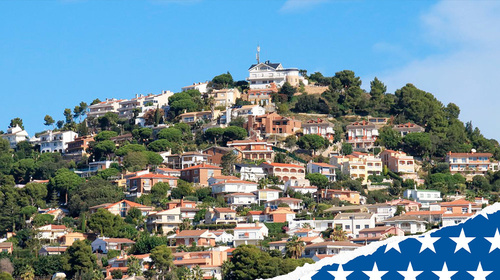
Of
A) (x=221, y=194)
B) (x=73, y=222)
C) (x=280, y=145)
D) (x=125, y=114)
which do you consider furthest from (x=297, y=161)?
(x=125, y=114)

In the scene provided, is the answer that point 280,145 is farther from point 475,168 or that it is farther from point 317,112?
point 475,168

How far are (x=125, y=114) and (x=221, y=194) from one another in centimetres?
3646

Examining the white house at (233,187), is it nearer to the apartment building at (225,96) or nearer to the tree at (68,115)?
the apartment building at (225,96)

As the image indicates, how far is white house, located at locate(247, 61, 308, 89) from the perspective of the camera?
11069cm

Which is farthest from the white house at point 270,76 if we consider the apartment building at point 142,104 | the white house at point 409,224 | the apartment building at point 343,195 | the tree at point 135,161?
the white house at point 409,224

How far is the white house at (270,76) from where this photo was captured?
363 feet

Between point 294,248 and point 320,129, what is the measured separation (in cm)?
3351

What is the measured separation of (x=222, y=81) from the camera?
112688 mm

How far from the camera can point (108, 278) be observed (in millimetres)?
62625

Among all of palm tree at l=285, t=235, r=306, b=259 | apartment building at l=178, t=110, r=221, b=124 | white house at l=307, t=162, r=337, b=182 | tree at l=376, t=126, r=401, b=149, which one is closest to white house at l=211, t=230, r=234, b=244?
palm tree at l=285, t=235, r=306, b=259

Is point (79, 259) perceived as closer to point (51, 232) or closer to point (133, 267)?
point (133, 267)

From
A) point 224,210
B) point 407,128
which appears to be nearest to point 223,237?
point 224,210

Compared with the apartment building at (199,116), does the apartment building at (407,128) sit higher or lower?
lower

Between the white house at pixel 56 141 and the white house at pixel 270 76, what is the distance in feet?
63.9
